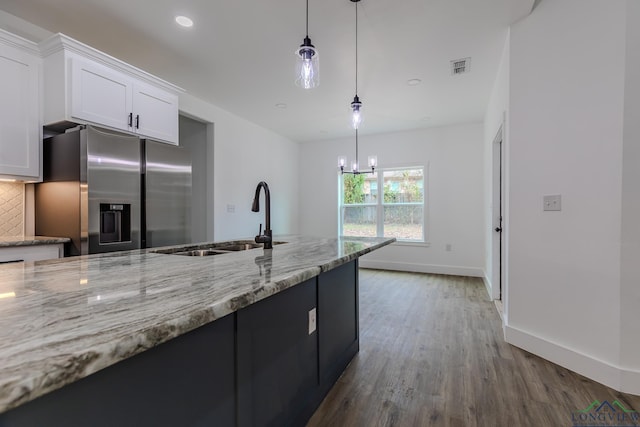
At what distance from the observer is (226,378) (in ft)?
3.66

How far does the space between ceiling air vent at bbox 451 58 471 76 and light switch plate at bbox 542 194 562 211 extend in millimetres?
1643

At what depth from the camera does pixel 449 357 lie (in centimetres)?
248

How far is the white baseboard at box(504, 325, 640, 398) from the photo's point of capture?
197 centimetres

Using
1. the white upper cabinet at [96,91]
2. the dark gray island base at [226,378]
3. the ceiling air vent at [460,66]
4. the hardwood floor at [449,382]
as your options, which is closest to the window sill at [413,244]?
the hardwood floor at [449,382]

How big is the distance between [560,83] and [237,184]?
407 centimetres

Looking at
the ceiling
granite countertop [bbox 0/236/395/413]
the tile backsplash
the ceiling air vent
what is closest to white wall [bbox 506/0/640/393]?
the ceiling

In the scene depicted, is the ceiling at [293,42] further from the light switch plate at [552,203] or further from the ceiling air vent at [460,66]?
the light switch plate at [552,203]

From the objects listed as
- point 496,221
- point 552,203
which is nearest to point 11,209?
point 552,203

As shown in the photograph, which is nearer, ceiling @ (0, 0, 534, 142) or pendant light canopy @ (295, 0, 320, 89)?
pendant light canopy @ (295, 0, 320, 89)

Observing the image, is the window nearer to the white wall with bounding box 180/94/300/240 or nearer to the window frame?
the window frame

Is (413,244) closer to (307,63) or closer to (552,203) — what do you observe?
(552,203)

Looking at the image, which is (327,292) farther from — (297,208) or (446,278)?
(297,208)

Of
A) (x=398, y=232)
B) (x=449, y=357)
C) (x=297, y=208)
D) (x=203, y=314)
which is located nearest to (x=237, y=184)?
(x=297, y=208)

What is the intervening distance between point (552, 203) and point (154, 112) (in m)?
3.61
